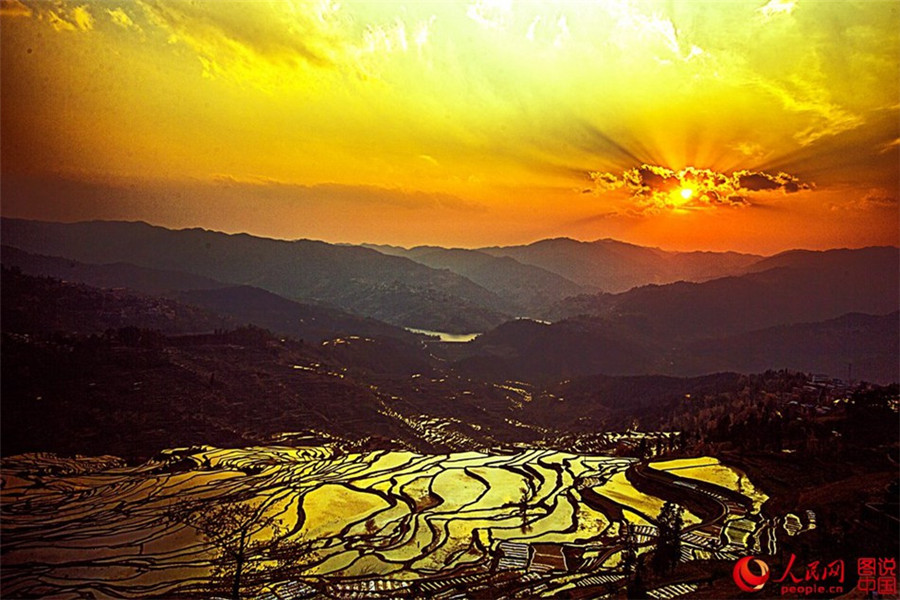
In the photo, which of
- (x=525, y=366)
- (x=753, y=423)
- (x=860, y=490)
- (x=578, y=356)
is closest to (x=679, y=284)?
(x=578, y=356)

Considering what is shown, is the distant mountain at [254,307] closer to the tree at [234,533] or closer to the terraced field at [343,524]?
the terraced field at [343,524]

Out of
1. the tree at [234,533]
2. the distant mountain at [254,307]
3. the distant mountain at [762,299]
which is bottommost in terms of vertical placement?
the tree at [234,533]

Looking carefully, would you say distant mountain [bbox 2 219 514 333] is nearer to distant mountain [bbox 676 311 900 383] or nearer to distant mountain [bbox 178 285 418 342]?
distant mountain [bbox 178 285 418 342]

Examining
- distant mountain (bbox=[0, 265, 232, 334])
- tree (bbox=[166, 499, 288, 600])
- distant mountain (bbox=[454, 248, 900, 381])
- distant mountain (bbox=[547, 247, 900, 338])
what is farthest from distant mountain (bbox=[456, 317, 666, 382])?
tree (bbox=[166, 499, 288, 600])

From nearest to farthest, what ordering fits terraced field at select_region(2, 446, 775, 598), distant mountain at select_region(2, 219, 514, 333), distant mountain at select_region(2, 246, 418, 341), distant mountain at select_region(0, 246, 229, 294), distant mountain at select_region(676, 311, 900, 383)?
terraced field at select_region(2, 446, 775, 598) < distant mountain at select_region(0, 246, 229, 294) < distant mountain at select_region(2, 246, 418, 341) < distant mountain at select_region(676, 311, 900, 383) < distant mountain at select_region(2, 219, 514, 333)

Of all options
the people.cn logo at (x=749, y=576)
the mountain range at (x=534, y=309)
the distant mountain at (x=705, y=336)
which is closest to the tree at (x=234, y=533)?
the people.cn logo at (x=749, y=576)

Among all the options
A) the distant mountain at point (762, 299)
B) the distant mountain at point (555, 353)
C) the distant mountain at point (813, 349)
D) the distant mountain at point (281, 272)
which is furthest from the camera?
the distant mountain at point (281, 272)

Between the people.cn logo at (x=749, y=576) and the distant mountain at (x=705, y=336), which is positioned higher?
the distant mountain at (x=705, y=336)
